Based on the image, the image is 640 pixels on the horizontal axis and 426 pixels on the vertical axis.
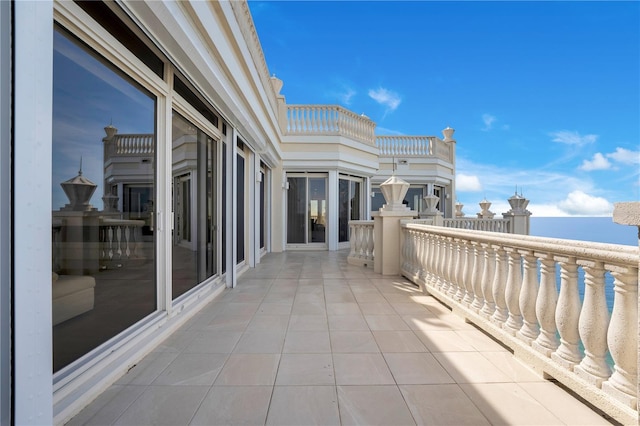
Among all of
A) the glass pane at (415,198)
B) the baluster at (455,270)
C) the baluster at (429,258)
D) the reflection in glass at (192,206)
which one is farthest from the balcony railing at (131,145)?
the glass pane at (415,198)

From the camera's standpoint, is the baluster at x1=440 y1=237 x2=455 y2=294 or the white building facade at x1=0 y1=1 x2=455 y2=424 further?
the baluster at x1=440 y1=237 x2=455 y2=294

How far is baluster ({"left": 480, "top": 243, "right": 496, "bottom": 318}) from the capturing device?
2.44 meters

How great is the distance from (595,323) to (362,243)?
4412mm

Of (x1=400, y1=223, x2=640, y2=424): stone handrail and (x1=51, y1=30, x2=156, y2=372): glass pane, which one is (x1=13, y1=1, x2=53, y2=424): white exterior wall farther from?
(x1=400, y1=223, x2=640, y2=424): stone handrail

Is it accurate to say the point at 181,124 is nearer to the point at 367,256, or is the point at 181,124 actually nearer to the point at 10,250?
the point at 10,250

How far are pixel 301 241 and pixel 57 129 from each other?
22.4 ft

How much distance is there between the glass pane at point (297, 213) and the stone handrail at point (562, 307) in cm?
561

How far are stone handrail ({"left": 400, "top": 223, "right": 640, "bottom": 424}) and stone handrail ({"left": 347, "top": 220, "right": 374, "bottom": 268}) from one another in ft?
8.99

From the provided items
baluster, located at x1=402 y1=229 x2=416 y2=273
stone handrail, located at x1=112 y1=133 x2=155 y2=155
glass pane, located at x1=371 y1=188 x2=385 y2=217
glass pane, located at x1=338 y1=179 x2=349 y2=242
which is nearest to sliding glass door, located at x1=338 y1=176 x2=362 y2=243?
glass pane, located at x1=338 y1=179 x2=349 y2=242

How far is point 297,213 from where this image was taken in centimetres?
823

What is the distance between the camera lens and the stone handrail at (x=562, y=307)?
137 cm

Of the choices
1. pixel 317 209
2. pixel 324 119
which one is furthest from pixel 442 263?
pixel 324 119

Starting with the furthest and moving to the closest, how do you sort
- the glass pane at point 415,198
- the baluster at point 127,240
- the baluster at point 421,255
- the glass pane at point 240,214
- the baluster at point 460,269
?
1. the glass pane at point 415,198
2. the glass pane at point 240,214
3. the baluster at point 421,255
4. the baluster at point 460,269
5. the baluster at point 127,240

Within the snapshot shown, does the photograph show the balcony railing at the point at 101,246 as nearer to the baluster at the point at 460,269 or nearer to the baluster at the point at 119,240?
the baluster at the point at 119,240
